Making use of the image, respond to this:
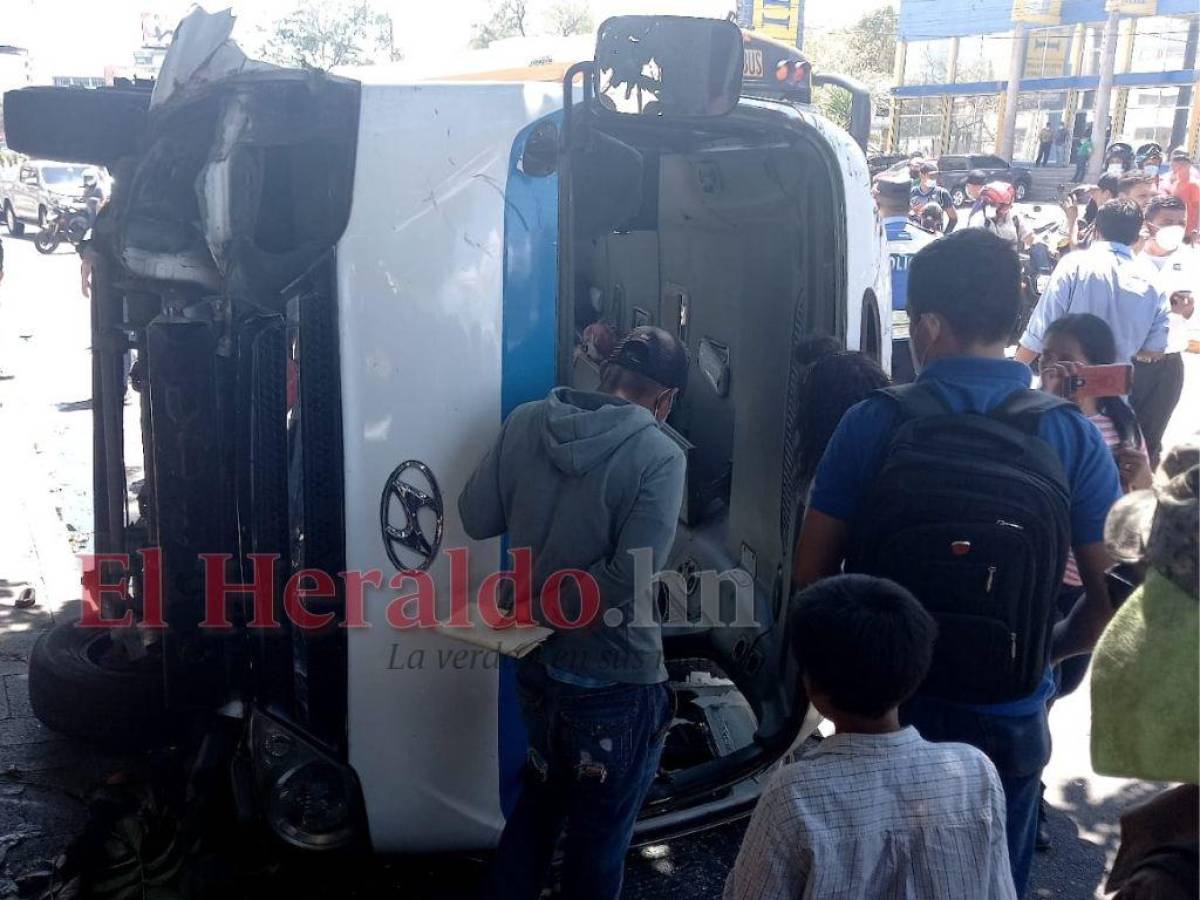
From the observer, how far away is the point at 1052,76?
3838 centimetres

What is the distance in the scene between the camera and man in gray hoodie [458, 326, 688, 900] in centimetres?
248

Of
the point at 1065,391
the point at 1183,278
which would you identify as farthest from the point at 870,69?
the point at 1065,391

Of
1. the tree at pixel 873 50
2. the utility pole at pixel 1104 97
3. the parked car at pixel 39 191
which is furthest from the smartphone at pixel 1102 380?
the tree at pixel 873 50

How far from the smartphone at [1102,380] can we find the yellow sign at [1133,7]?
32886mm

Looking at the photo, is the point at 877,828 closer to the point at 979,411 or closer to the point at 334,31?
the point at 979,411

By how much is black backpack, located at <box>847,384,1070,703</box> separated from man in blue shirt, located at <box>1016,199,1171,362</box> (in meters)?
2.89

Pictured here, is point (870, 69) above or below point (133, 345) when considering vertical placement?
above

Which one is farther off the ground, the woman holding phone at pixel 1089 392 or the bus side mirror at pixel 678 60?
the bus side mirror at pixel 678 60

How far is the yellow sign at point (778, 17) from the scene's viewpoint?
23.6 metres

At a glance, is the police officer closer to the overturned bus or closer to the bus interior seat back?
the bus interior seat back

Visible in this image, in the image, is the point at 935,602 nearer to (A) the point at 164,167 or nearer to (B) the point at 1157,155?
Answer: (A) the point at 164,167

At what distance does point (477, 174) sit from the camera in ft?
8.93

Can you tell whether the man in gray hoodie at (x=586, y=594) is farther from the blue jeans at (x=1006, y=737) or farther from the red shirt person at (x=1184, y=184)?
the red shirt person at (x=1184, y=184)

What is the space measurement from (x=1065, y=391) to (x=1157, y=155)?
14948mm
